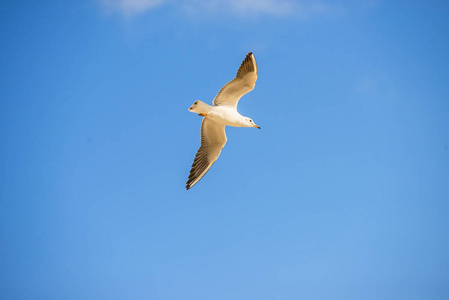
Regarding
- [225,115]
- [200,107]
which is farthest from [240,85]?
[200,107]

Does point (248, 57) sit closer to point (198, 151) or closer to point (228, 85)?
point (228, 85)

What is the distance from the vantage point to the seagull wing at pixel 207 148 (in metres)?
10.3

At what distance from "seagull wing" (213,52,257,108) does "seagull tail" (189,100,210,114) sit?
0.87ft

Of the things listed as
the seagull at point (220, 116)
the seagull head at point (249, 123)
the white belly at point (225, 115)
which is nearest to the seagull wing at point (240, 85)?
the seagull at point (220, 116)

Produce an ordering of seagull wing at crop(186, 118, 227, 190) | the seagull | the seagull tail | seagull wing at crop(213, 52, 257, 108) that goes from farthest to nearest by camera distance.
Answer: seagull wing at crop(186, 118, 227, 190), the seagull tail, the seagull, seagull wing at crop(213, 52, 257, 108)

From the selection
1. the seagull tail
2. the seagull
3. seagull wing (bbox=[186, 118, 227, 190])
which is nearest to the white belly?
the seagull

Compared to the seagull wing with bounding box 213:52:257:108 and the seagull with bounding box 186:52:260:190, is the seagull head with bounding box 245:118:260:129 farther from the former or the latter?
the seagull wing with bounding box 213:52:257:108

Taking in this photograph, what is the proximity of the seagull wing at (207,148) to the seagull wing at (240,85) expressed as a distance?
69cm

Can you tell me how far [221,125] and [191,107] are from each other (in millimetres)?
974

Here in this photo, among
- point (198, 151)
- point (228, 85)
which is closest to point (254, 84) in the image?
point (228, 85)

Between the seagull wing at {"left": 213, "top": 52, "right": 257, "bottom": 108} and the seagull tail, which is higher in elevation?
the seagull wing at {"left": 213, "top": 52, "right": 257, "bottom": 108}

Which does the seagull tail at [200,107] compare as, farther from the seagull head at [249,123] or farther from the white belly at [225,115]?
the seagull head at [249,123]

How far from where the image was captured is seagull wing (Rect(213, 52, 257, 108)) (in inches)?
364

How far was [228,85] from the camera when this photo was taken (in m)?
9.49
